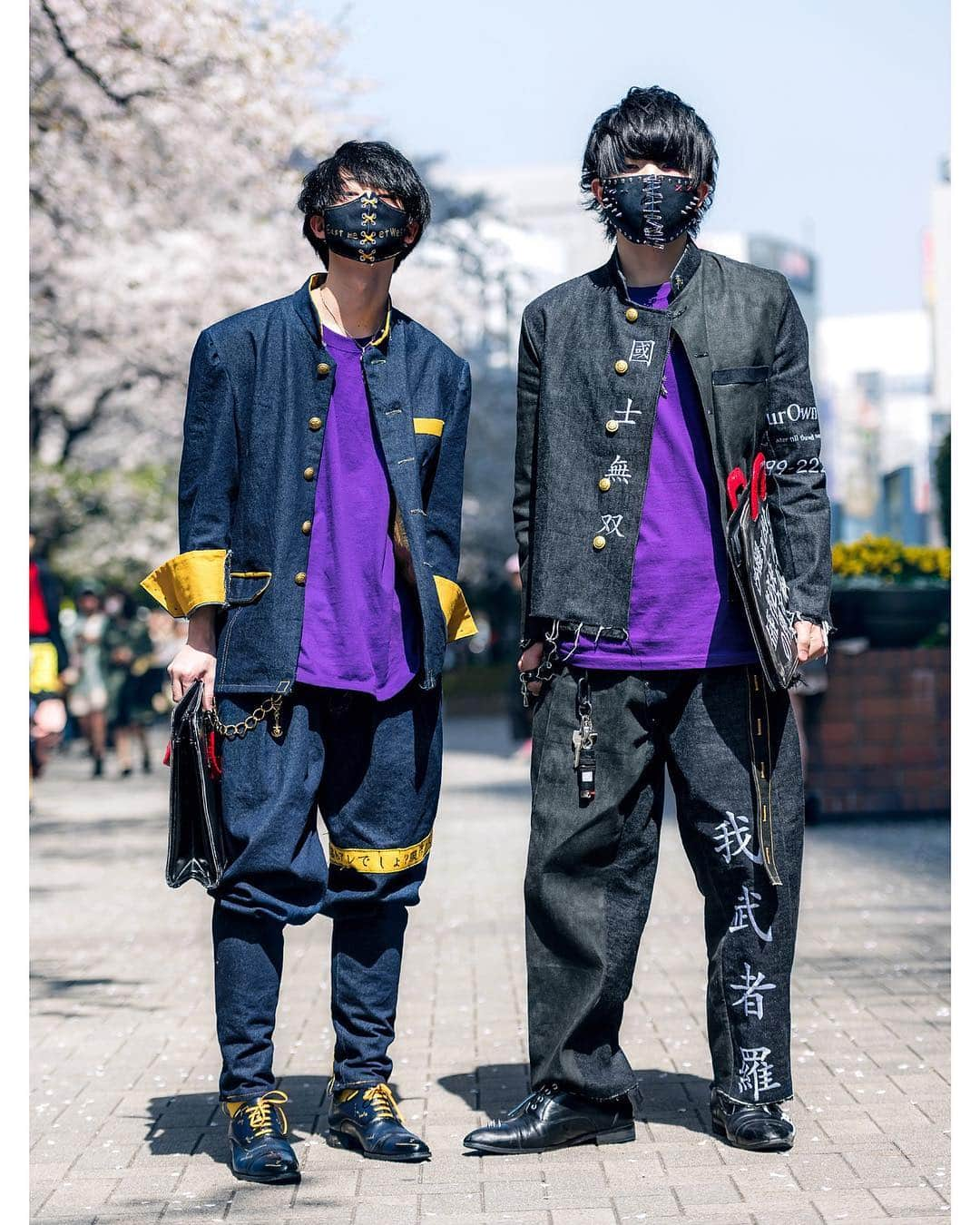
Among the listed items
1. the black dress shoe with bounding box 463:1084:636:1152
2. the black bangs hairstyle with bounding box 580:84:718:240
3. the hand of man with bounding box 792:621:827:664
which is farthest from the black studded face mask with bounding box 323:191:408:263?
the black dress shoe with bounding box 463:1084:636:1152

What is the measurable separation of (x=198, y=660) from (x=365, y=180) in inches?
42.6

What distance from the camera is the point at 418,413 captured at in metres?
3.99

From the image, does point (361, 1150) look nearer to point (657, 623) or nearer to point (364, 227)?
point (657, 623)

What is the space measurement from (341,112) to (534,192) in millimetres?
82033

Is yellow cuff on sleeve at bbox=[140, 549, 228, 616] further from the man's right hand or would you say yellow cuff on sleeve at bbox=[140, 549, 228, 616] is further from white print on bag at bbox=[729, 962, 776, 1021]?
white print on bag at bbox=[729, 962, 776, 1021]

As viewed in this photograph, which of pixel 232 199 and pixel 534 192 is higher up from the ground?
pixel 534 192

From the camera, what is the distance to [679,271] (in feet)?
12.9

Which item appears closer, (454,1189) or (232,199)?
(454,1189)

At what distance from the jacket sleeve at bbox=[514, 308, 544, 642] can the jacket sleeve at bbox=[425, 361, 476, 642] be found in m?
0.12

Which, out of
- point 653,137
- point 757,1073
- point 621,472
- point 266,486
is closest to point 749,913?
point 757,1073
